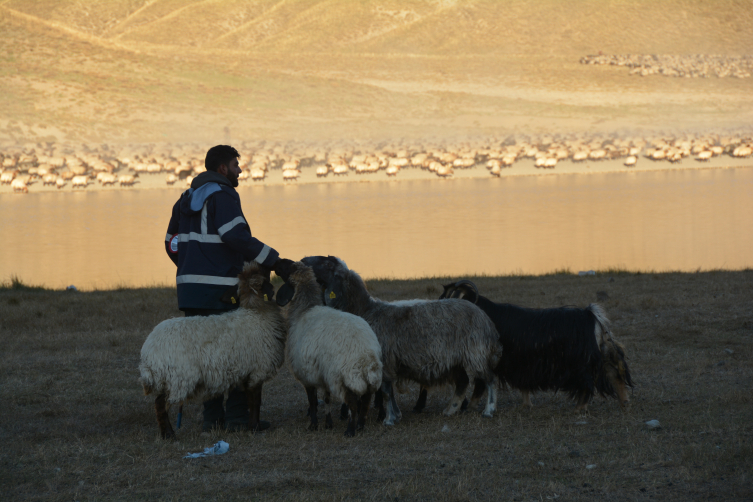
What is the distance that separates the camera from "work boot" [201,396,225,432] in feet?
22.6

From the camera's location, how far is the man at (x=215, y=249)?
664 centimetres

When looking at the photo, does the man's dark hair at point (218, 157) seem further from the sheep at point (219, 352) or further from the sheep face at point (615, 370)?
the sheep face at point (615, 370)

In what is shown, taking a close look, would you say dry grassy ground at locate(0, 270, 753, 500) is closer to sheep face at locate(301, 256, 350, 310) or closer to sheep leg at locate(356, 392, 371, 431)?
sheep leg at locate(356, 392, 371, 431)

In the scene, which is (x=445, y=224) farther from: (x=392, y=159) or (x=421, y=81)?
(x=421, y=81)

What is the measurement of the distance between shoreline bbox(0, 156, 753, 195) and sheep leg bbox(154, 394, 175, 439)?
34782 millimetres

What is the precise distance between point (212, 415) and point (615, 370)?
3284 mm

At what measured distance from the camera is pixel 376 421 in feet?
23.3

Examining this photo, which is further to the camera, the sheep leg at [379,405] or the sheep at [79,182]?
the sheep at [79,182]

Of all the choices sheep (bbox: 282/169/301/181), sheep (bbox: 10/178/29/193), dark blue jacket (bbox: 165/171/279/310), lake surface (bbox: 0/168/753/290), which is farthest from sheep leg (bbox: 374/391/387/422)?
sheep (bbox: 10/178/29/193)

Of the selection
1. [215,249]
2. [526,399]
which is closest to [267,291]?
[215,249]

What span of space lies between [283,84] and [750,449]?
67439 millimetres

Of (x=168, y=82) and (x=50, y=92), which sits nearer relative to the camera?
(x=50, y=92)

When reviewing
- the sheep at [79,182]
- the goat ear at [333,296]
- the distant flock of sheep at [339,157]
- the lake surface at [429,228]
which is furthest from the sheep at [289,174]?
the goat ear at [333,296]

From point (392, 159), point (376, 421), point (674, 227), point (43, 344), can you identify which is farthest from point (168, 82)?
point (376, 421)
